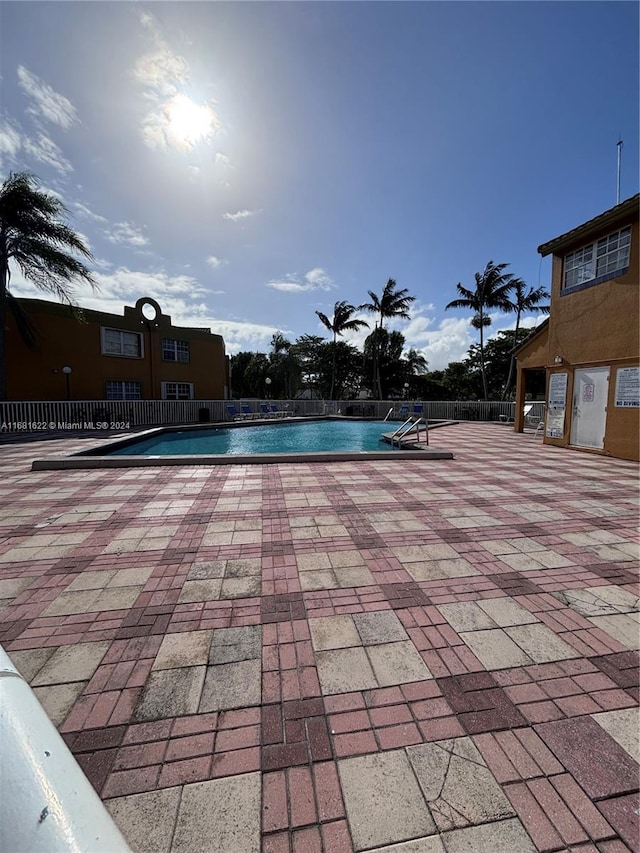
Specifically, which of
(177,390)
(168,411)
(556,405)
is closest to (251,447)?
(168,411)

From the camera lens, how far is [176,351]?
2225 centimetres

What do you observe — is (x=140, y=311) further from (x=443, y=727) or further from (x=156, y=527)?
(x=443, y=727)

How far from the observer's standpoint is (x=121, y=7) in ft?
20.8

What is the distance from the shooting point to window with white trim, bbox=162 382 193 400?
71.4ft

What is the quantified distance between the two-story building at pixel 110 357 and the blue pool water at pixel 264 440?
752cm

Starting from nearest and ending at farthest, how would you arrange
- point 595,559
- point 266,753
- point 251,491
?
1. point 266,753
2. point 595,559
3. point 251,491

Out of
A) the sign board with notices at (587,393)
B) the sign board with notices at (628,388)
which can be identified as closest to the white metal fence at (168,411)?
the sign board with notices at (587,393)

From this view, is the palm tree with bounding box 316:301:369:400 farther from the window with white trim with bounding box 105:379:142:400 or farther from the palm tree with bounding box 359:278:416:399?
the window with white trim with bounding box 105:379:142:400

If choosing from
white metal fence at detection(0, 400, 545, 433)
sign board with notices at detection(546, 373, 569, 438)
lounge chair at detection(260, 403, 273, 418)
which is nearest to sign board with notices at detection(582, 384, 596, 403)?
sign board with notices at detection(546, 373, 569, 438)

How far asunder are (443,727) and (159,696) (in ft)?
4.76

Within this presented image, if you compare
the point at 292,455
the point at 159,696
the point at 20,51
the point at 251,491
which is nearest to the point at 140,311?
the point at 20,51

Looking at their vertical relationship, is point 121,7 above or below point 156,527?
above

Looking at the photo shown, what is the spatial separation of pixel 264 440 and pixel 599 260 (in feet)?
39.0

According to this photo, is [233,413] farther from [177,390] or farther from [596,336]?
[596,336]
